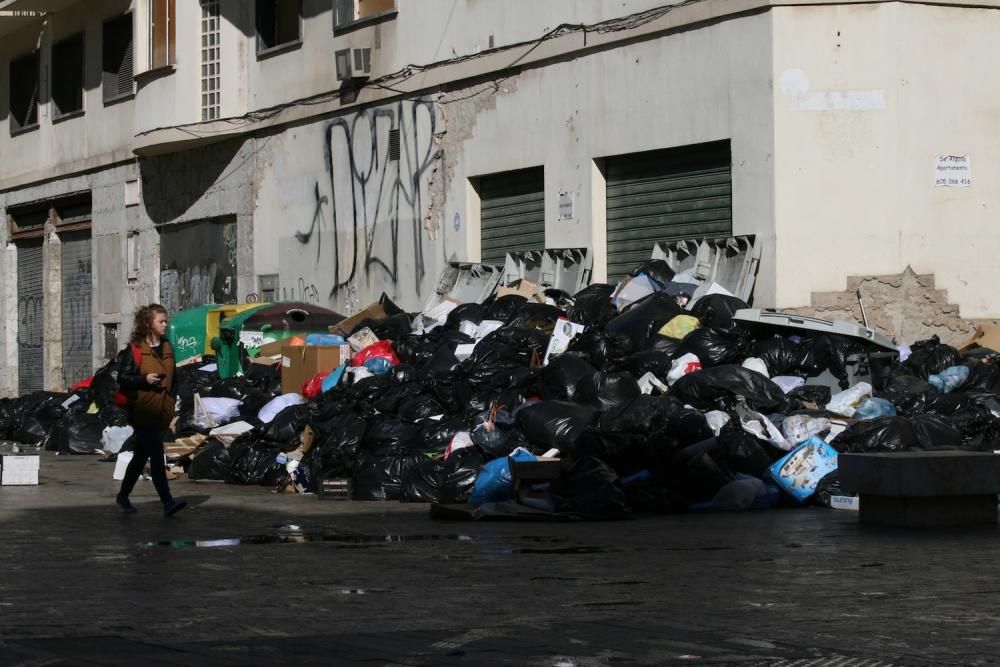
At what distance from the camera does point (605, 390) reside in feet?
41.2

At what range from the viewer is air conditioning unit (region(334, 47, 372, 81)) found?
19969 mm

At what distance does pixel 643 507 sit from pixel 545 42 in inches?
307

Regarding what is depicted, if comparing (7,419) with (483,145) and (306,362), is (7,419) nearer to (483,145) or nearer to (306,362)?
(306,362)

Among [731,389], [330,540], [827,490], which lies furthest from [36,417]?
[827,490]

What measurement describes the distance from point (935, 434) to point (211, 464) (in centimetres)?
649

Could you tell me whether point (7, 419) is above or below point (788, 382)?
below

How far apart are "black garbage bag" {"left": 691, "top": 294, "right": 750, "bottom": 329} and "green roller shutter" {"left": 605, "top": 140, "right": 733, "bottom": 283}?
3.49 feet

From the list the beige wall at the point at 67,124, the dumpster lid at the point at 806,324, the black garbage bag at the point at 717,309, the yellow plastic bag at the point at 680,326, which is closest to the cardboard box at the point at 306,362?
the yellow plastic bag at the point at 680,326

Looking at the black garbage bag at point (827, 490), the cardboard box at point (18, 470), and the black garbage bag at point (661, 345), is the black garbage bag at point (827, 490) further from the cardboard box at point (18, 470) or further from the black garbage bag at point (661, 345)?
the cardboard box at point (18, 470)

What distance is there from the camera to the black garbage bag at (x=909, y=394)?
12.2 meters

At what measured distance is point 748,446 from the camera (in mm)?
11273

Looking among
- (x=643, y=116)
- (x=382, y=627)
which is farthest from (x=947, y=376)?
(x=382, y=627)

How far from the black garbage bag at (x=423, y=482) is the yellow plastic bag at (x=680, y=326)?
2857 mm

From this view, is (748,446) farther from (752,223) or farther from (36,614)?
(36,614)
